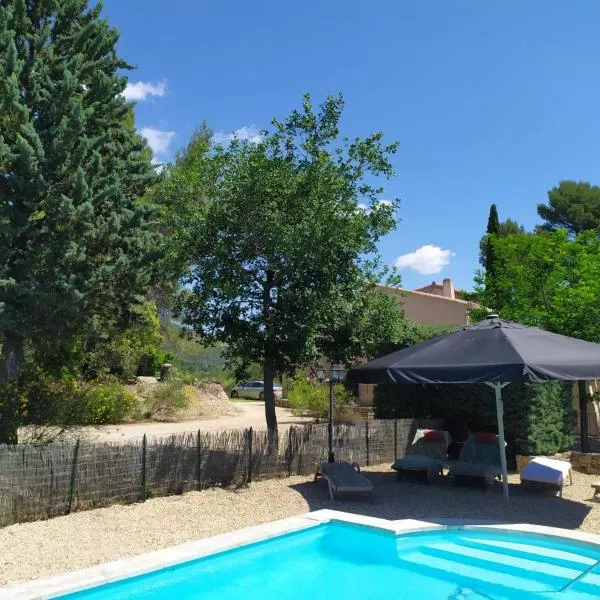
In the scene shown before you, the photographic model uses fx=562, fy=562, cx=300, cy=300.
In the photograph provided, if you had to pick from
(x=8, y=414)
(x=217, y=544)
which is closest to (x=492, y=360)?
(x=217, y=544)

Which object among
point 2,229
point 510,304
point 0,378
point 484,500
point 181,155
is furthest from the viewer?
point 181,155

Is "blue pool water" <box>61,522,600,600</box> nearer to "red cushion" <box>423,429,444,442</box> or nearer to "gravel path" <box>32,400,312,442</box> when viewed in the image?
"red cushion" <box>423,429,444,442</box>

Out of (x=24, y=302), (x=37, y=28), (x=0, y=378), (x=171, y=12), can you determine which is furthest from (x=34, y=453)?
(x=37, y=28)

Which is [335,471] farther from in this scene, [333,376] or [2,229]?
[2,229]

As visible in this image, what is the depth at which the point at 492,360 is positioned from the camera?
28.0 feet

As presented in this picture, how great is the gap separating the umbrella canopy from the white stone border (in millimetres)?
2072

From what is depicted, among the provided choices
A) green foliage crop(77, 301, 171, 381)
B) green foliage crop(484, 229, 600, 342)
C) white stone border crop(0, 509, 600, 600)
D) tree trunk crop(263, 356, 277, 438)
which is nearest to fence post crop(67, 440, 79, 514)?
white stone border crop(0, 509, 600, 600)

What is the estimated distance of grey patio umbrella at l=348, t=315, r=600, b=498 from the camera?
8.23m

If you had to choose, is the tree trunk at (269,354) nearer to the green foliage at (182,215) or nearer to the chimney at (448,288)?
the green foliage at (182,215)

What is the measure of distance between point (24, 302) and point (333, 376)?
6525mm

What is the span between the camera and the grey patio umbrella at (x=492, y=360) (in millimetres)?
8227

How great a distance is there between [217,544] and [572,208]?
4201 centimetres

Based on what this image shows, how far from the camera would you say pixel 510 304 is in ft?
Result: 60.1

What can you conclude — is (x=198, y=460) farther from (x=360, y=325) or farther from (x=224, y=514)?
(x=360, y=325)
